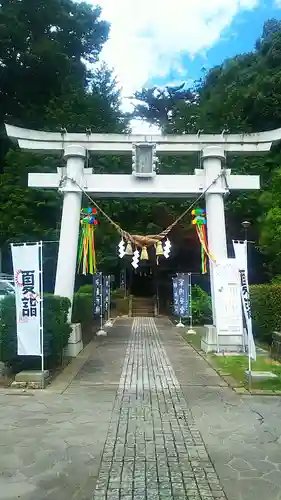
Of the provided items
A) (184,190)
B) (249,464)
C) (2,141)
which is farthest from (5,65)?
(249,464)

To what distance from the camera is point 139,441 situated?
16.2 ft

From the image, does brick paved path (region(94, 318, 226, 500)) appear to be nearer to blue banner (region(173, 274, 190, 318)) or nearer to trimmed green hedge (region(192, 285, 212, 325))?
blue banner (region(173, 274, 190, 318))

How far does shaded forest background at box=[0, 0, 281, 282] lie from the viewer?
2264 centimetres

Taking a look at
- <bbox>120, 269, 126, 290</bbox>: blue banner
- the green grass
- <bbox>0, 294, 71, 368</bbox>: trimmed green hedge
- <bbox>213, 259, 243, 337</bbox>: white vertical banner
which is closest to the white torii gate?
<bbox>213, 259, 243, 337</bbox>: white vertical banner

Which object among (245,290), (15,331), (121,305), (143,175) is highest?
(143,175)

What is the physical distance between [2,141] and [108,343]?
20.7 m

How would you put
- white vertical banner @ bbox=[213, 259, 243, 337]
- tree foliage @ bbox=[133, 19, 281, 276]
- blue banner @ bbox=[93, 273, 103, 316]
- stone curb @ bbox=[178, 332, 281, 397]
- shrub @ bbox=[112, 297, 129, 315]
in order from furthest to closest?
shrub @ bbox=[112, 297, 129, 315], tree foliage @ bbox=[133, 19, 281, 276], blue banner @ bbox=[93, 273, 103, 316], white vertical banner @ bbox=[213, 259, 243, 337], stone curb @ bbox=[178, 332, 281, 397]

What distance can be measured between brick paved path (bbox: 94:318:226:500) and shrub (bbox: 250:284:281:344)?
5715 millimetres

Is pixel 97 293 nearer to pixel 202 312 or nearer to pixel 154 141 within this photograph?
pixel 154 141

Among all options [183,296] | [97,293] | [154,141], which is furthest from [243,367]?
[183,296]

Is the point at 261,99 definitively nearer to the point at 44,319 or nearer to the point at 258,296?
the point at 258,296

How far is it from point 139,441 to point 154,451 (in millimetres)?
339

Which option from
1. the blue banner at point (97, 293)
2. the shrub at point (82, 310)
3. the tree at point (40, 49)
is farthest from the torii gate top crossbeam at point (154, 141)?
the tree at point (40, 49)

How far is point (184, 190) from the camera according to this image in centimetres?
1229
